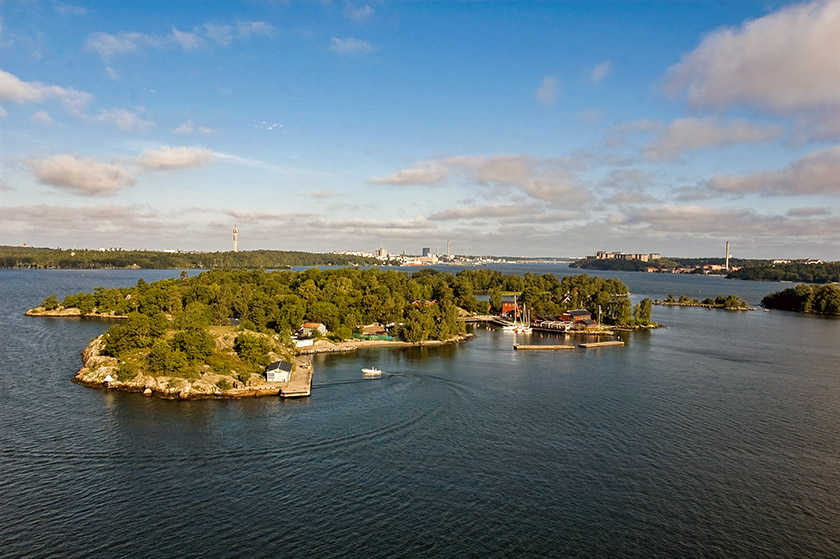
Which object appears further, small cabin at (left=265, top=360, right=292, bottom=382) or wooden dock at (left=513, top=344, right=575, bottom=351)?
wooden dock at (left=513, top=344, right=575, bottom=351)

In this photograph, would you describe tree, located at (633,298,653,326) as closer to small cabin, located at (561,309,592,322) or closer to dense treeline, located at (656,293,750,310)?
small cabin, located at (561,309,592,322)

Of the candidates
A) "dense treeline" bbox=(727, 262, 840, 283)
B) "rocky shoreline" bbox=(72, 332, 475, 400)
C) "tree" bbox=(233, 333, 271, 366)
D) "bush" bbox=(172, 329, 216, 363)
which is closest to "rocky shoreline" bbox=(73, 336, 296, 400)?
"rocky shoreline" bbox=(72, 332, 475, 400)

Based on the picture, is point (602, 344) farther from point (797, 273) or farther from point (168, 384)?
point (797, 273)

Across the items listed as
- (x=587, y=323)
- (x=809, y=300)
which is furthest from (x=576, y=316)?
(x=809, y=300)

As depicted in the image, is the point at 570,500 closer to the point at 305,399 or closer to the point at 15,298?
the point at 305,399

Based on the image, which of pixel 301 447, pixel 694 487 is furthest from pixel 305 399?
pixel 694 487

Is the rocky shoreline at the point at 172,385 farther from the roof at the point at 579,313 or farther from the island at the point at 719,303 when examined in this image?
the island at the point at 719,303

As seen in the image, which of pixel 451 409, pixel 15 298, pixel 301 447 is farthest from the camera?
pixel 15 298
